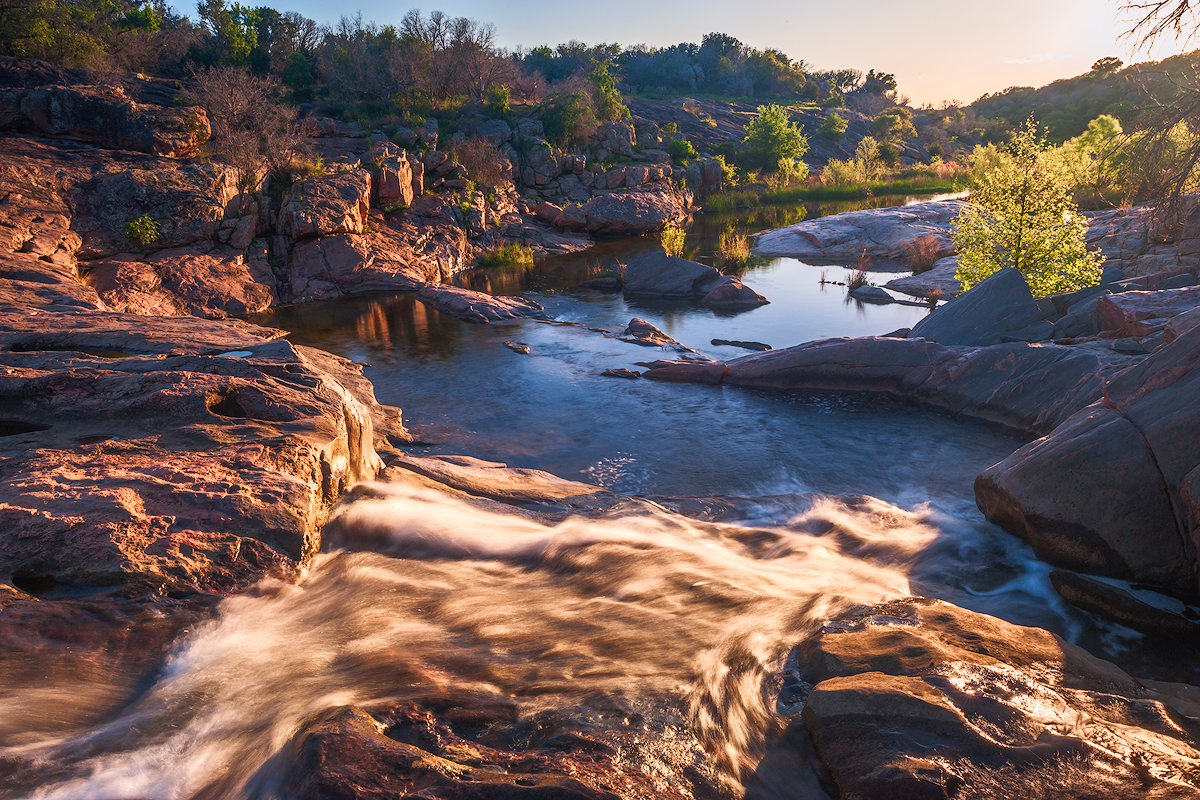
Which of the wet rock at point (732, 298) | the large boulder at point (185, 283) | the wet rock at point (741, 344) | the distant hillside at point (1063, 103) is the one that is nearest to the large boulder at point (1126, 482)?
the wet rock at point (741, 344)

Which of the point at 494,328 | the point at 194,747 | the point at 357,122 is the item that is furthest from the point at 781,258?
the point at 194,747

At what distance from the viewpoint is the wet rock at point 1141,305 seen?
1148 centimetres

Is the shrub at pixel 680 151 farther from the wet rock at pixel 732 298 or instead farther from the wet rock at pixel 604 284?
the wet rock at pixel 732 298

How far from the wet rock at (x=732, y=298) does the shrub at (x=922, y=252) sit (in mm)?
7935

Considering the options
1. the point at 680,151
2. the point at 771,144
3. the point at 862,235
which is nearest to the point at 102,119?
the point at 862,235

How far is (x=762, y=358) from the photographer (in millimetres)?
13914

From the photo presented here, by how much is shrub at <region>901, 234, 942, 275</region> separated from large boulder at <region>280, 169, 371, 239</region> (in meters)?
22.6

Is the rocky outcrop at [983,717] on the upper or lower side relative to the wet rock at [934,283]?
lower

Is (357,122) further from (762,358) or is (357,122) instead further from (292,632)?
(292,632)

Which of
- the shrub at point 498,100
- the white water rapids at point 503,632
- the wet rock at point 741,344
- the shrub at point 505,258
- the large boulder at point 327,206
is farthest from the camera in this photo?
the shrub at point 498,100

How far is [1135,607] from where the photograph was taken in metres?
5.98

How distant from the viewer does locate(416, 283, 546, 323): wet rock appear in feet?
65.8

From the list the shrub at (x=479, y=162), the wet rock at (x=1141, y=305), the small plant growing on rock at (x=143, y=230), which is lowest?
the wet rock at (x=1141, y=305)

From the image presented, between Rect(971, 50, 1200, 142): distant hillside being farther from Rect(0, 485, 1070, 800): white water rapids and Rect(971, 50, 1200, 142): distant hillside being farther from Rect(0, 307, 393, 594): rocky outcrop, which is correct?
Rect(0, 307, 393, 594): rocky outcrop
